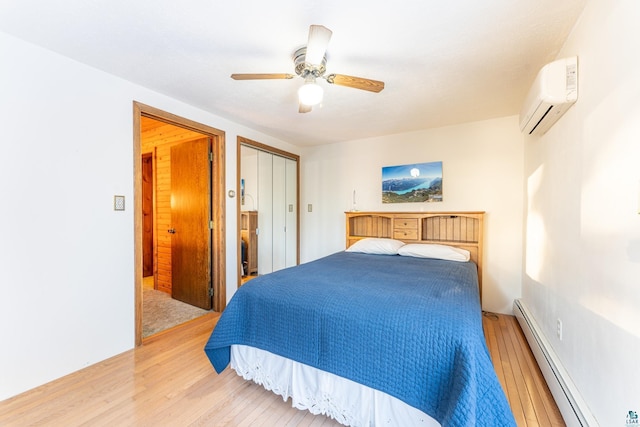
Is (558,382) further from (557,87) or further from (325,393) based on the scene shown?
(557,87)

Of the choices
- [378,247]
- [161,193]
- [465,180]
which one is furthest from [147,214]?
[465,180]

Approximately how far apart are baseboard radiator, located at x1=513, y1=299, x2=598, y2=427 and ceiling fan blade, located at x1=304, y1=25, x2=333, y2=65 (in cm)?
226

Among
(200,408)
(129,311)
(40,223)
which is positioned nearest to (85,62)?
(40,223)

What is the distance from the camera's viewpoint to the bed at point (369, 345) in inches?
47.6

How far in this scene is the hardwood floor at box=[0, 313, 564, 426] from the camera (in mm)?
1576

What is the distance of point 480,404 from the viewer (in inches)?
45.2

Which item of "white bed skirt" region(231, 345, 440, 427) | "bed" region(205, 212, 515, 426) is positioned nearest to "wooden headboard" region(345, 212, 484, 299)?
"bed" region(205, 212, 515, 426)

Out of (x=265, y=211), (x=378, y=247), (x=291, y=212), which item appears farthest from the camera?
(x=291, y=212)

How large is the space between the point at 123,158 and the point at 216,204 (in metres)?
1.06

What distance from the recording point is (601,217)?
127cm

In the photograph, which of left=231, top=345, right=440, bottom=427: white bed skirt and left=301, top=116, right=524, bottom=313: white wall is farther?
left=301, top=116, right=524, bottom=313: white wall

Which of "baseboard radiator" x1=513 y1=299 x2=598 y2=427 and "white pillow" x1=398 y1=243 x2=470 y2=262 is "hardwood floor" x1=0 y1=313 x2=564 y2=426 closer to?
"baseboard radiator" x1=513 y1=299 x2=598 y2=427

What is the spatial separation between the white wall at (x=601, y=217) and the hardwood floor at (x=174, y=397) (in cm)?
36

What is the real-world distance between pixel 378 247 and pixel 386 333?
2.01 meters
